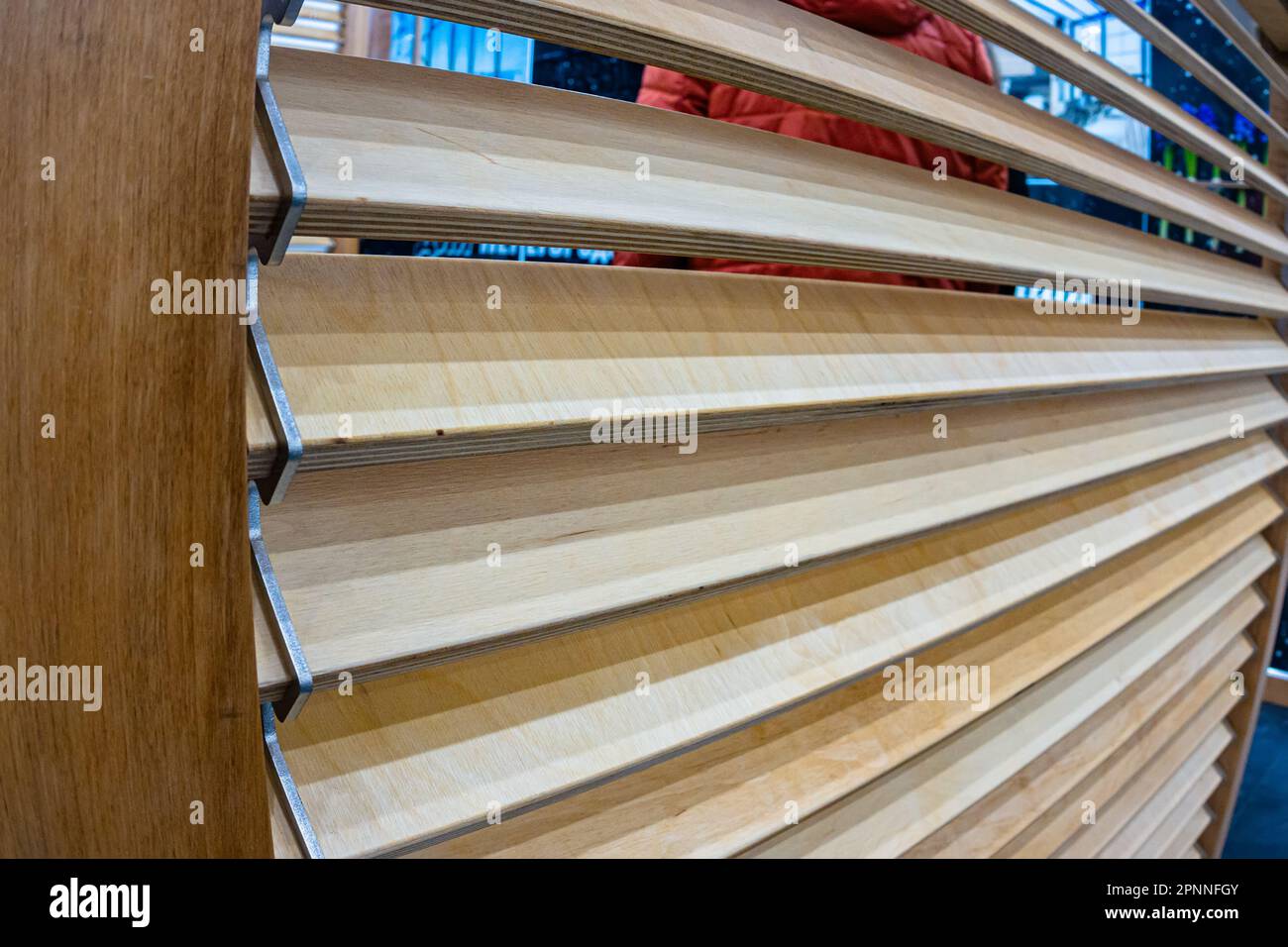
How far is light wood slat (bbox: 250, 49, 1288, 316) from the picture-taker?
1.58 ft

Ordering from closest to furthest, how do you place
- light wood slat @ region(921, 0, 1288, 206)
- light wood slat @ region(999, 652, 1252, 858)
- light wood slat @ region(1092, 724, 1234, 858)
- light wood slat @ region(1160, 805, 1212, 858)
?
light wood slat @ region(921, 0, 1288, 206), light wood slat @ region(999, 652, 1252, 858), light wood slat @ region(1092, 724, 1234, 858), light wood slat @ region(1160, 805, 1212, 858)

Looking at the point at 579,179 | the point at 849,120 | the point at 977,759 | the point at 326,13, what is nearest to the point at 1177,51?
the point at 849,120

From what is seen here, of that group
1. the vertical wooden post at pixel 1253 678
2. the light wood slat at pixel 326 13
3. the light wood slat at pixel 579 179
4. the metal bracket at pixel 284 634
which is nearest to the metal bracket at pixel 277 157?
the light wood slat at pixel 579 179

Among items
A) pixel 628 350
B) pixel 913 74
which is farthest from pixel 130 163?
pixel 913 74

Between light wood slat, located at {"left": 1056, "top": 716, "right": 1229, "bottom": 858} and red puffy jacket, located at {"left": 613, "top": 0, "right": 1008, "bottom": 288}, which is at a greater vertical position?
red puffy jacket, located at {"left": 613, "top": 0, "right": 1008, "bottom": 288}

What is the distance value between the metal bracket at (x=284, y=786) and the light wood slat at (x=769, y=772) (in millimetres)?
129

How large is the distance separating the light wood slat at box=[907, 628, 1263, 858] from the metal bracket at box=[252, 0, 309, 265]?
2.70 feet

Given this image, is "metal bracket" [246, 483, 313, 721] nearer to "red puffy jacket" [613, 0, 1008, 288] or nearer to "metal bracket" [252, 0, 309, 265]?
"metal bracket" [252, 0, 309, 265]

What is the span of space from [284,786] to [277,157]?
1.01 ft
